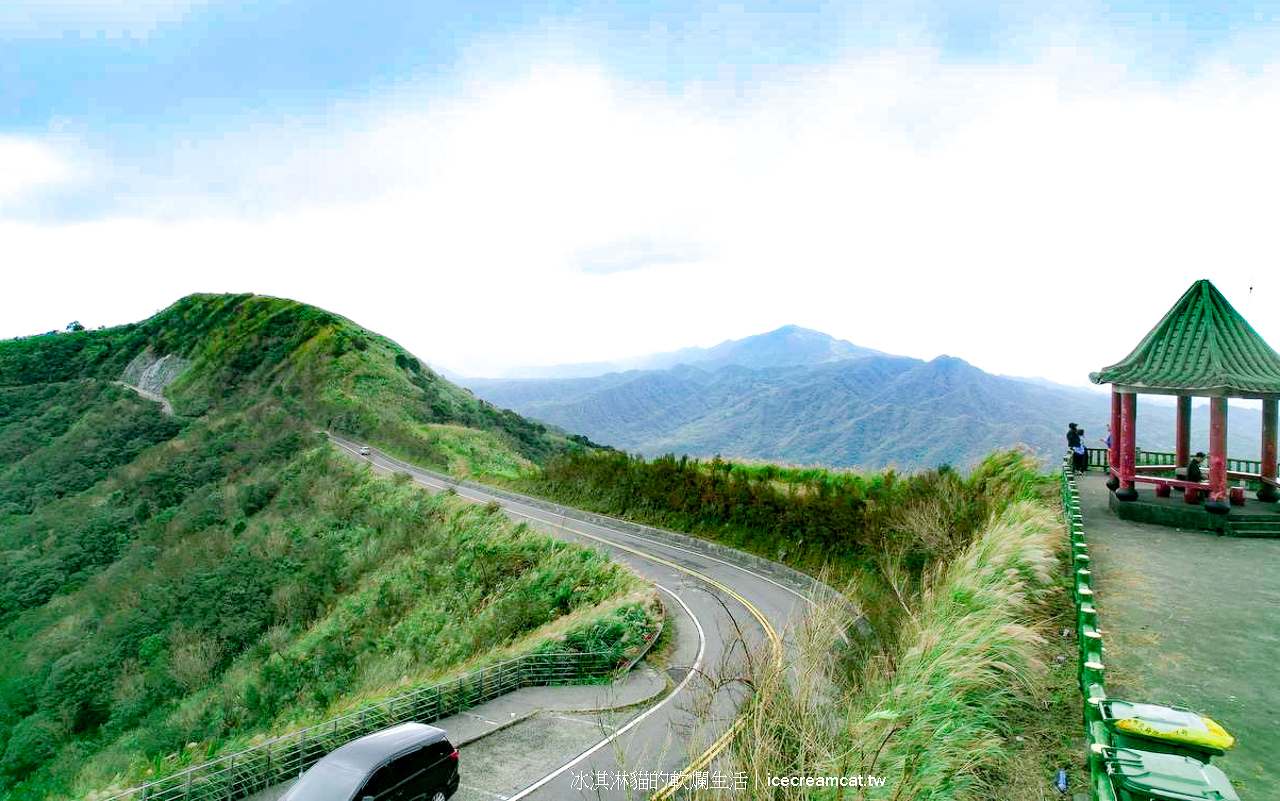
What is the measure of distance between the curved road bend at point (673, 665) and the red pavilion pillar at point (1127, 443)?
8.50m

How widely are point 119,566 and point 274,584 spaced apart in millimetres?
13838

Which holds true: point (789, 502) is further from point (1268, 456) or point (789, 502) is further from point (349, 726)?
point (349, 726)

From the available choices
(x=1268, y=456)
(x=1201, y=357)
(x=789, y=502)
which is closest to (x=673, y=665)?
(x=789, y=502)

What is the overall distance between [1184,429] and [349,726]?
841 inches

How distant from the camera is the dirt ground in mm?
6625

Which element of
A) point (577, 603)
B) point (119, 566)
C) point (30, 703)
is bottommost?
point (30, 703)

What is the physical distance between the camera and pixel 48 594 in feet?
121

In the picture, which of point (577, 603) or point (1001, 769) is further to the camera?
point (577, 603)

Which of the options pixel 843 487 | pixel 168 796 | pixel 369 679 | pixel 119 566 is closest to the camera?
pixel 168 796

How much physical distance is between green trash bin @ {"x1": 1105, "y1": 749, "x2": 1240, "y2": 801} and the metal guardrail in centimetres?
1280

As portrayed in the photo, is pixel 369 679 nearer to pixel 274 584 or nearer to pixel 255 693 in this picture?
pixel 255 693

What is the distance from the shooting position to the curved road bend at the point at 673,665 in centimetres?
724

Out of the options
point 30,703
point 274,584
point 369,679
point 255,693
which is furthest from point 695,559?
point 30,703

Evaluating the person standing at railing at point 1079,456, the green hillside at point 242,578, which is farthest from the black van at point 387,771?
the person standing at railing at point 1079,456
